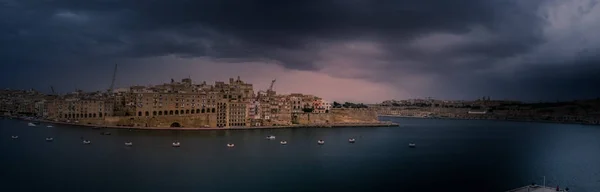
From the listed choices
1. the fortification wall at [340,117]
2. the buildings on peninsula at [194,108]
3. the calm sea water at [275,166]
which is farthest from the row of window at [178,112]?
the fortification wall at [340,117]

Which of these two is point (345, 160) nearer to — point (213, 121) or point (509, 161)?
point (509, 161)

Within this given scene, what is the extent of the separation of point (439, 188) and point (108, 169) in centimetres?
1734

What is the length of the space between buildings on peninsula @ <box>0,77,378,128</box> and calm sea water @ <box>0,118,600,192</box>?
14119 mm

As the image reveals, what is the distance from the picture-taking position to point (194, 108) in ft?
196

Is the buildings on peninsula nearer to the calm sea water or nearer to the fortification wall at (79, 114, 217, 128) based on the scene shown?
the fortification wall at (79, 114, 217, 128)

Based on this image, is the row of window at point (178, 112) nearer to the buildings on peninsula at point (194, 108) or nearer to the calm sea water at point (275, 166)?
the buildings on peninsula at point (194, 108)

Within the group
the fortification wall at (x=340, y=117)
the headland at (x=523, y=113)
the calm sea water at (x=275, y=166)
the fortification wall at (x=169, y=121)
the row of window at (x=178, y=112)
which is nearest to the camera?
the calm sea water at (x=275, y=166)

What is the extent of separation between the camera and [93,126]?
58.5 m

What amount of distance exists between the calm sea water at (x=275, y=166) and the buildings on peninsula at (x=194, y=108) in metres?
14.1

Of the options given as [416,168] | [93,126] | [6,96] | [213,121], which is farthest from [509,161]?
[6,96]

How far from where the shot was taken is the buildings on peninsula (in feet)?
191

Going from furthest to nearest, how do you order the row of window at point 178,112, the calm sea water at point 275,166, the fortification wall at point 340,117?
the fortification wall at point 340,117, the row of window at point 178,112, the calm sea water at point 275,166

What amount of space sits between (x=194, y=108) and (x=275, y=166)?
109 ft

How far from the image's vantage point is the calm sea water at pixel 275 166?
75.9 ft
